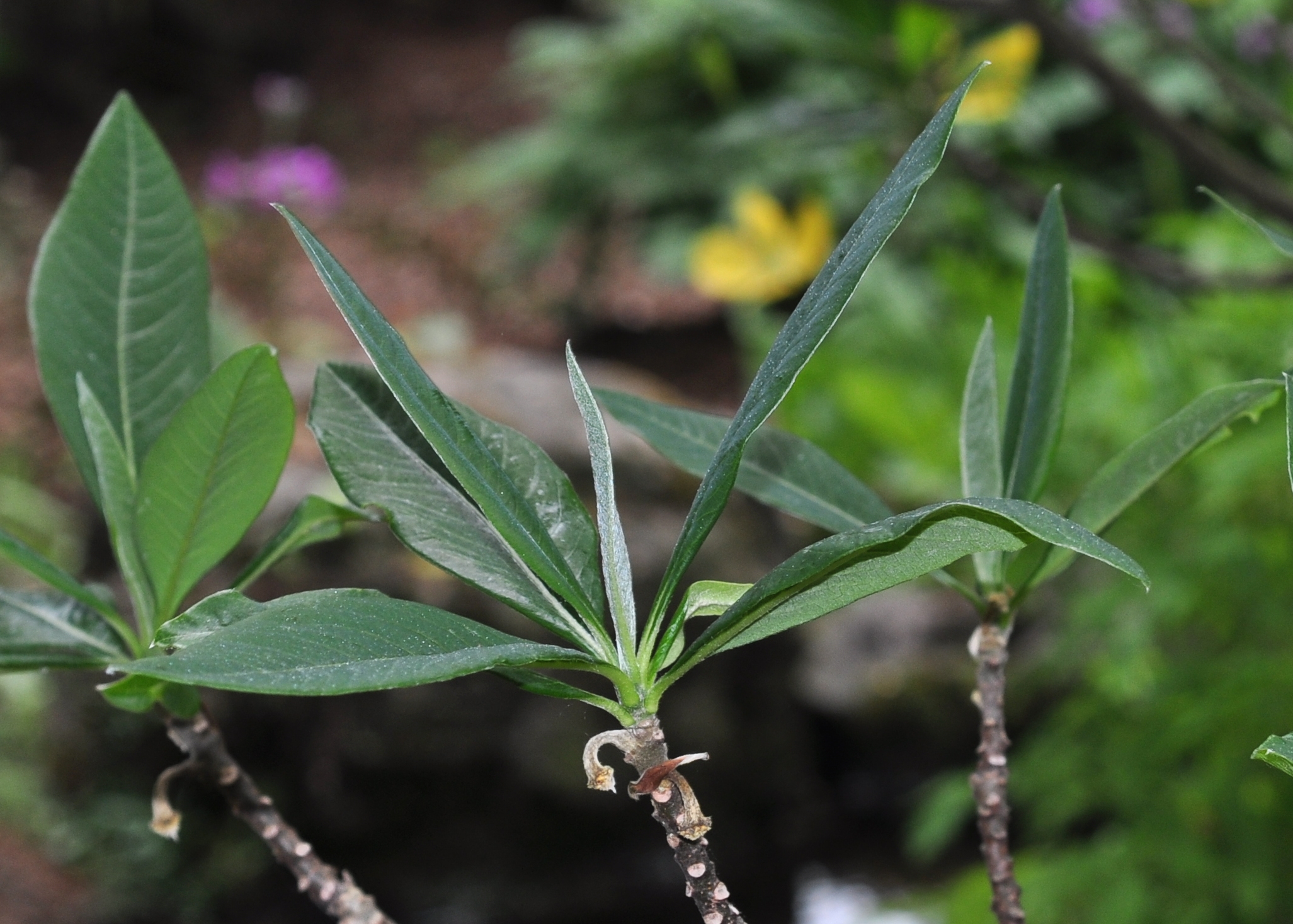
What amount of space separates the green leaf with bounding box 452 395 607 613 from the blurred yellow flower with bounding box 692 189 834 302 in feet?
9.98

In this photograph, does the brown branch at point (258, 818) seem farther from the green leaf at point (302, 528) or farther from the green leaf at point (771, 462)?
the green leaf at point (771, 462)

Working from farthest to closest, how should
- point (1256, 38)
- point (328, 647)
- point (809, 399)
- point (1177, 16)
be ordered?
point (809, 399), point (1256, 38), point (1177, 16), point (328, 647)

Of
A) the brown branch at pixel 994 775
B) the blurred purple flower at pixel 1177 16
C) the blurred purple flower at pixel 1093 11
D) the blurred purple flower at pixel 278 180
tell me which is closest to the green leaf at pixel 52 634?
the brown branch at pixel 994 775

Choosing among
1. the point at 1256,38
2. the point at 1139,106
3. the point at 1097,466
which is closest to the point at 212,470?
the point at 1139,106

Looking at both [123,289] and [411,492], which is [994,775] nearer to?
[411,492]

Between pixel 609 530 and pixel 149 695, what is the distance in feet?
0.45

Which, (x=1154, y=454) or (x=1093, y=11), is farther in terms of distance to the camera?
(x=1093, y=11)

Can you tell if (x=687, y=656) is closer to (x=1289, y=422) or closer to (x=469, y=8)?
(x=1289, y=422)

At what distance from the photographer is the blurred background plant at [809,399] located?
140cm

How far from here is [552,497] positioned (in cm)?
33

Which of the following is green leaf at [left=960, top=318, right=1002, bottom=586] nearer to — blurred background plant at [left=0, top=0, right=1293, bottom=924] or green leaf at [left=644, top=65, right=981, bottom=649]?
green leaf at [left=644, top=65, right=981, bottom=649]

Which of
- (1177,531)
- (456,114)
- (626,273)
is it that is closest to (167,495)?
(1177,531)

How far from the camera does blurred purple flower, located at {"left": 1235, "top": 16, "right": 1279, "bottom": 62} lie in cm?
205

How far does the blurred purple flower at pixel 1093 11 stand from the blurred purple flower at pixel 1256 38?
25 cm
